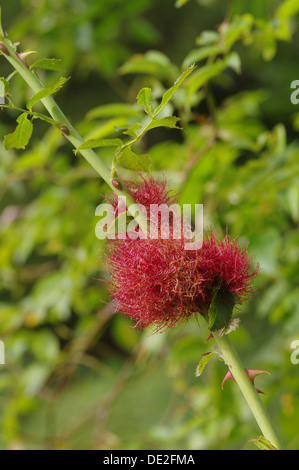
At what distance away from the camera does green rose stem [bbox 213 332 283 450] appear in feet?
1.33

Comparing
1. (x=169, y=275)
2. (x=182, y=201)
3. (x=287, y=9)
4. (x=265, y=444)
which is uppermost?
(x=287, y=9)

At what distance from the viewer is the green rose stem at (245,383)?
1.33ft

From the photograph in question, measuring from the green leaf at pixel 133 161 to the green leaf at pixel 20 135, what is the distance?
0.08 m

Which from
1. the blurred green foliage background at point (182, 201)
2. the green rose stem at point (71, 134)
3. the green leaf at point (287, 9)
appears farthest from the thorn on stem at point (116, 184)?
the green leaf at point (287, 9)

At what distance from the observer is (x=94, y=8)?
1.46 meters

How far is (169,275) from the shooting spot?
0.46m

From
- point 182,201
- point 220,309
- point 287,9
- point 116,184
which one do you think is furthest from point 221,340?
point 287,9

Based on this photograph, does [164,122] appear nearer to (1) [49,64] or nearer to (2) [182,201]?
(1) [49,64]

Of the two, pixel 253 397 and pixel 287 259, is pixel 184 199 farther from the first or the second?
pixel 253 397

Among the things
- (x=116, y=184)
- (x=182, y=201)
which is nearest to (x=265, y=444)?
(x=116, y=184)

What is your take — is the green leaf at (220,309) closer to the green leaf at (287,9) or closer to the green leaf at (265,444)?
the green leaf at (265,444)

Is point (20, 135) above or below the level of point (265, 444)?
above

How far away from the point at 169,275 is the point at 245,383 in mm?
109

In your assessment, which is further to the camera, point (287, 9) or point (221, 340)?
point (287, 9)
